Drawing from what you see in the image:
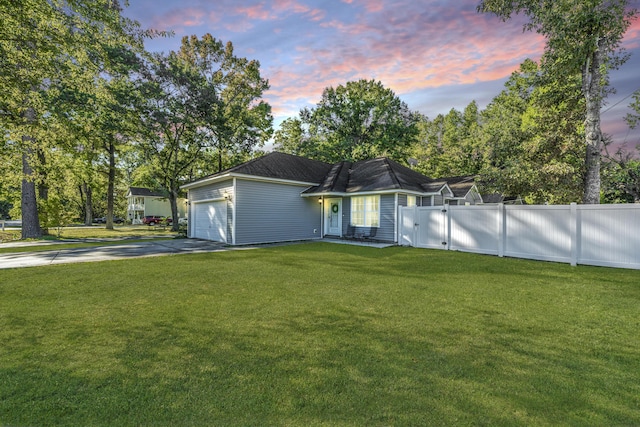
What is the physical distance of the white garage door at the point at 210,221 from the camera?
13.1m

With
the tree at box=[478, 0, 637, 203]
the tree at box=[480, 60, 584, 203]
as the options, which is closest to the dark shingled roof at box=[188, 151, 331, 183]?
the tree at box=[480, 60, 584, 203]

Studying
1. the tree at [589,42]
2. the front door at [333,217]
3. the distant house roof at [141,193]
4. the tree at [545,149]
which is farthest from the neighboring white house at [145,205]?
the tree at [589,42]

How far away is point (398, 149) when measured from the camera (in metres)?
25.5

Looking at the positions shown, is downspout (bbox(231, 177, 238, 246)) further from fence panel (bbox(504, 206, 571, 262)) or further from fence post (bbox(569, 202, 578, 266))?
fence post (bbox(569, 202, 578, 266))

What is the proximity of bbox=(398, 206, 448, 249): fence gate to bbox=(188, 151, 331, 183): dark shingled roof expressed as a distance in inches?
226

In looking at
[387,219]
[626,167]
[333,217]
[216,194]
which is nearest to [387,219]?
[387,219]

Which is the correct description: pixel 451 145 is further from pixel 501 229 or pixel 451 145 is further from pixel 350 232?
pixel 501 229

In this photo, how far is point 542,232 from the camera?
823cm

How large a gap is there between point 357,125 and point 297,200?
14.7 m

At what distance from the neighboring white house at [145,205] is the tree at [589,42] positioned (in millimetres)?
41106

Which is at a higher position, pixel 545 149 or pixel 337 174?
pixel 545 149

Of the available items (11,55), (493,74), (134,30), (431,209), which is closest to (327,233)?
(431,209)

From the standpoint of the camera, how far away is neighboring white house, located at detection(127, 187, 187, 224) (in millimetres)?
40500

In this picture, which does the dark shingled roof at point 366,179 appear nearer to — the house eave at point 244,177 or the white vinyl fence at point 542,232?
the house eave at point 244,177
